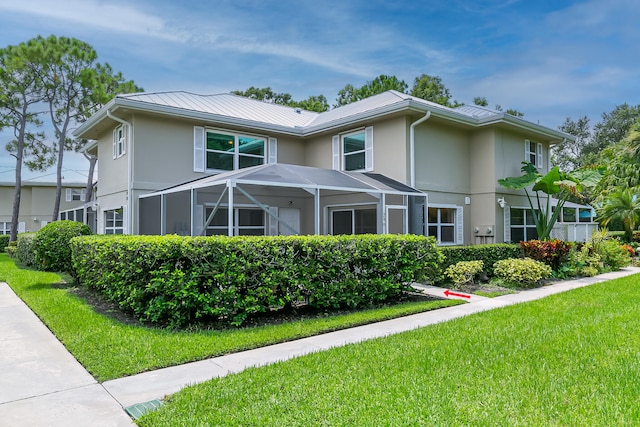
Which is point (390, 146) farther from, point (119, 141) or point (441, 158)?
point (119, 141)

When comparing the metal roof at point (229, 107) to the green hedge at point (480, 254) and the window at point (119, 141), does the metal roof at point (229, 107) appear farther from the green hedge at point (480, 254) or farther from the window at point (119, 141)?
the green hedge at point (480, 254)

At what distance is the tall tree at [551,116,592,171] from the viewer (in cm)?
4231

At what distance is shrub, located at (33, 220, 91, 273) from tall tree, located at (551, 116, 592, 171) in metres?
42.9

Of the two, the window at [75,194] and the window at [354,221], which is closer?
the window at [354,221]

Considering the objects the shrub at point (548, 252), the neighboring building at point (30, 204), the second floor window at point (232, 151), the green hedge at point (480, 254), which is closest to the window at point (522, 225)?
the shrub at point (548, 252)

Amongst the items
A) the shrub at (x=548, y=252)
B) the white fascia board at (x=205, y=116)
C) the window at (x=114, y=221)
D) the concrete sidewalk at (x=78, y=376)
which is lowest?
the concrete sidewalk at (x=78, y=376)

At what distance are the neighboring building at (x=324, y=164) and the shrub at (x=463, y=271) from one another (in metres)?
2.40

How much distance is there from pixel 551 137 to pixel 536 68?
299cm

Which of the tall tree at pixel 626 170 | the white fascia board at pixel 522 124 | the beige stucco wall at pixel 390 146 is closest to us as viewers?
the beige stucco wall at pixel 390 146

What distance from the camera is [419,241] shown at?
8555 millimetres

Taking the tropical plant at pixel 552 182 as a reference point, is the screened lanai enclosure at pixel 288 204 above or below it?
below

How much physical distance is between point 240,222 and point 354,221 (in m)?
3.84

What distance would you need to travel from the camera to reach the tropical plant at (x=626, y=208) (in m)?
20.3

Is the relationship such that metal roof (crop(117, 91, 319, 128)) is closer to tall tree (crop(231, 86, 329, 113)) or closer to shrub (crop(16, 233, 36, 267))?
shrub (crop(16, 233, 36, 267))
